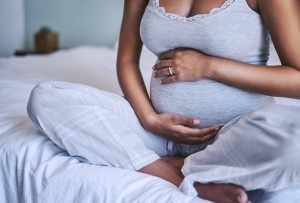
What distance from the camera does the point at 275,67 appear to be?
27.1 inches

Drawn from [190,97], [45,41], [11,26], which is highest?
[190,97]

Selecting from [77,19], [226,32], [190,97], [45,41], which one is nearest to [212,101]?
[190,97]

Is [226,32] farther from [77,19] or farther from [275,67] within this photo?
[77,19]

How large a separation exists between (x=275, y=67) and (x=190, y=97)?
195mm

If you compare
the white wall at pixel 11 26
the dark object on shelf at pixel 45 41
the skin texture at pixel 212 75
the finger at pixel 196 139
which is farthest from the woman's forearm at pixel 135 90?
the white wall at pixel 11 26

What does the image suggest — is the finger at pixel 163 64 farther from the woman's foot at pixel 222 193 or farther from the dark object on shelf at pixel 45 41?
the dark object on shelf at pixel 45 41

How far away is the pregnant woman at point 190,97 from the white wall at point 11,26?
237 cm

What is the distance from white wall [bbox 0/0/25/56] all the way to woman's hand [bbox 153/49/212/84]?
2454 millimetres

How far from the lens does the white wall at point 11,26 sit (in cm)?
283

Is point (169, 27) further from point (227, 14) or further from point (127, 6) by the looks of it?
point (127, 6)

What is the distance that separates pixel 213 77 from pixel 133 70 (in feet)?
0.98

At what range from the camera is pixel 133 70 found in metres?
0.96

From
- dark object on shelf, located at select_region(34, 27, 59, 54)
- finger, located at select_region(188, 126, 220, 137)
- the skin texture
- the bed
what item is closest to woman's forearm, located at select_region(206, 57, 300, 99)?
the skin texture

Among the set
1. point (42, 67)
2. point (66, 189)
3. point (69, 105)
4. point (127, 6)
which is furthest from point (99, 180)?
point (42, 67)
